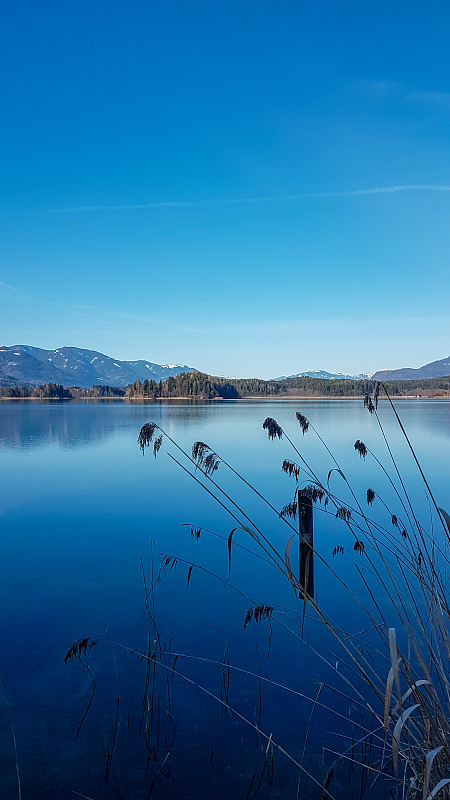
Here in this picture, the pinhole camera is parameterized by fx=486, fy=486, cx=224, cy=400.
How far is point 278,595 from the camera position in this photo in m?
6.35

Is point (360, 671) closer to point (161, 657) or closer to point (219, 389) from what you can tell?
point (161, 657)

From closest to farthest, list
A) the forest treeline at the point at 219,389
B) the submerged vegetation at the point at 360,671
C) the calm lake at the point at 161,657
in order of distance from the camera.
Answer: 1. the submerged vegetation at the point at 360,671
2. the calm lake at the point at 161,657
3. the forest treeline at the point at 219,389

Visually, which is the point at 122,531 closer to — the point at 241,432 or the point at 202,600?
the point at 202,600

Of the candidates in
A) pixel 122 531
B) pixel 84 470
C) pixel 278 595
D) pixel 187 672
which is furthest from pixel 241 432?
pixel 187 672

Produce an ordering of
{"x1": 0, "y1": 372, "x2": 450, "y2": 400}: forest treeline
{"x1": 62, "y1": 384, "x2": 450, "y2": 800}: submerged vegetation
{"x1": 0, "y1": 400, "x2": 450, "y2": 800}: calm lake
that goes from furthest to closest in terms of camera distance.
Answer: {"x1": 0, "y1": 372, "x2": 450, "y2": 400}: forest treeline < {"x1": 0, "y1": 400, "x2": 450, "y2": 800}: calm lake < {"x1": 62, "y1": 384, "x2": 450, "y2": 800}: submerged vegetation

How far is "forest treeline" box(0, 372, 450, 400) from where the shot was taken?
121 meters

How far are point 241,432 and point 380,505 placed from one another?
55.2 feet

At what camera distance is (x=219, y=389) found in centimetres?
13838

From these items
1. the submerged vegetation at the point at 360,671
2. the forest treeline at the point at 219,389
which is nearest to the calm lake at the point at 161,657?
the submerged vegetation at the point at 360,671

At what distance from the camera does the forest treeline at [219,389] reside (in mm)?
121312

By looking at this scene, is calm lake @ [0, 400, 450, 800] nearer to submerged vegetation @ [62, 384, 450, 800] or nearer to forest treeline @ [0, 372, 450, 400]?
submerged vegetation @ [62, 384, 450, 800]

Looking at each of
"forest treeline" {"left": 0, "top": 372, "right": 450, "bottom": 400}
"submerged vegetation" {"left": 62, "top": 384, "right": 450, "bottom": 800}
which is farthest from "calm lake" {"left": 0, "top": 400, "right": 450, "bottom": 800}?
"forest treeline" {"left": 0, "top": 372, "right": 450, "bottom": 400}

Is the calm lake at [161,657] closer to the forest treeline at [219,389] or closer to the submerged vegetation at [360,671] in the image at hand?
the submerged vegetation at [360,671]

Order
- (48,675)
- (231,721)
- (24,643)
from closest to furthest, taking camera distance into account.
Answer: (231,721), (48,675), (24,643)
